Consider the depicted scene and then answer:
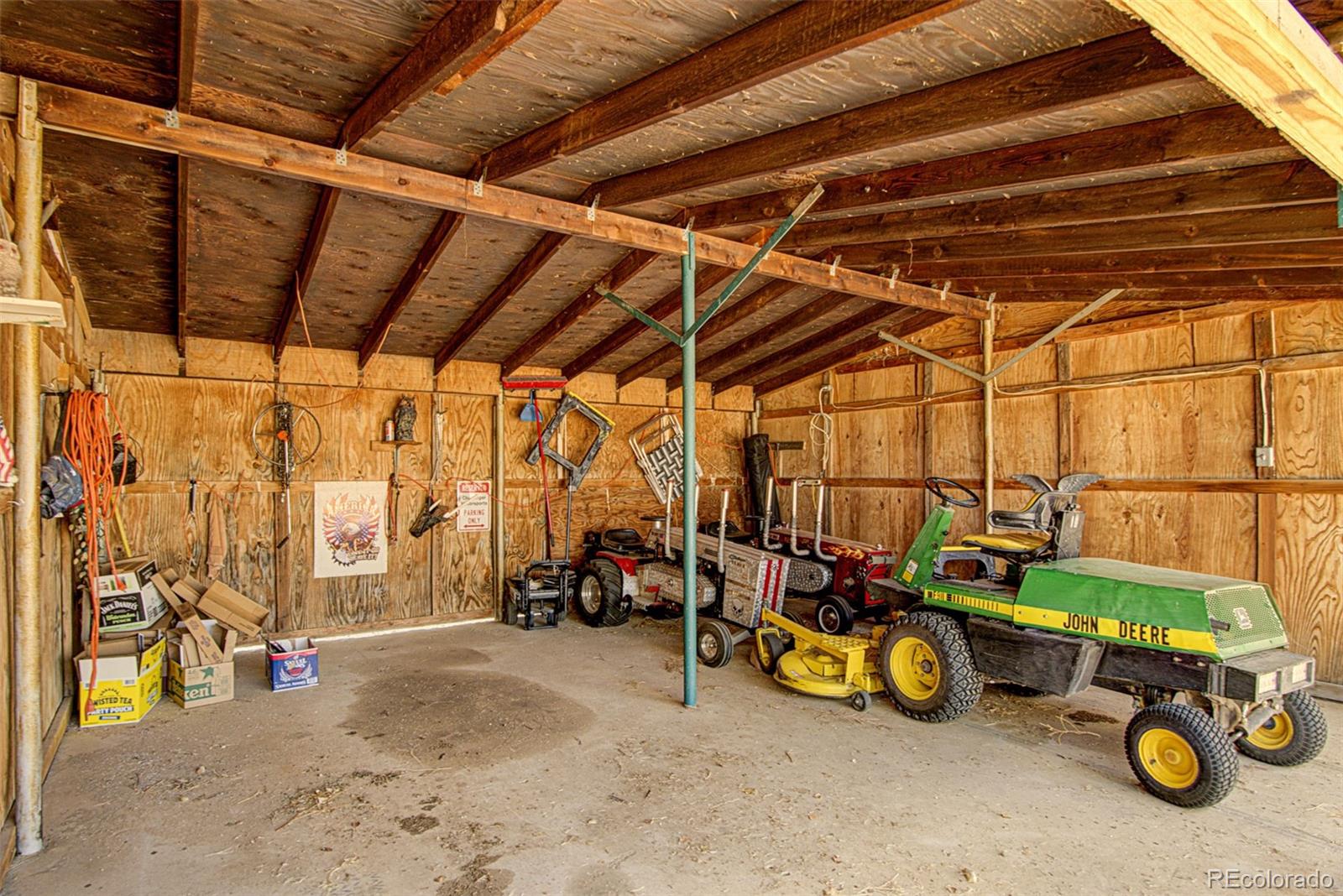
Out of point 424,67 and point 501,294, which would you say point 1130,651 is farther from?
point 501,294

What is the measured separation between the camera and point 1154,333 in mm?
5184

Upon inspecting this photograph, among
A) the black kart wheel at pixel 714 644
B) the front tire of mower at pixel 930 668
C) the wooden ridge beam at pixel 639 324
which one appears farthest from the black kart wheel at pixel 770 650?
the wooden ridge beam at pixel 639 324

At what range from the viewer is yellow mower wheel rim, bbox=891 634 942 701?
13.2 feet

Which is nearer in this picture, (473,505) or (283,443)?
(283,443)

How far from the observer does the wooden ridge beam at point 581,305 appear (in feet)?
15.7

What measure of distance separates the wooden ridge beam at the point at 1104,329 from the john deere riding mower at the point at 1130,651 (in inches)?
85.0

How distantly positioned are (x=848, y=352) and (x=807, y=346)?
525 mm

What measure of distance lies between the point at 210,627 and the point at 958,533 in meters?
6.12

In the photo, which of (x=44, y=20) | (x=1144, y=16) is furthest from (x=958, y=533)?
(x=44, y=20)

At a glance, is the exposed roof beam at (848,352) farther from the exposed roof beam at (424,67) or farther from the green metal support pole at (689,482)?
the exposed roof beam at (424,67)

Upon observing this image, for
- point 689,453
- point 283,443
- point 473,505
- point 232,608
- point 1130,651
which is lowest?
point 232,608

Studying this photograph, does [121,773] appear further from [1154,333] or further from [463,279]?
[1154,333]

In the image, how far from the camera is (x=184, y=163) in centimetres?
323

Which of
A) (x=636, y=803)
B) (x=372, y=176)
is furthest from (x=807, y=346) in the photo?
(x=636, y=803)
